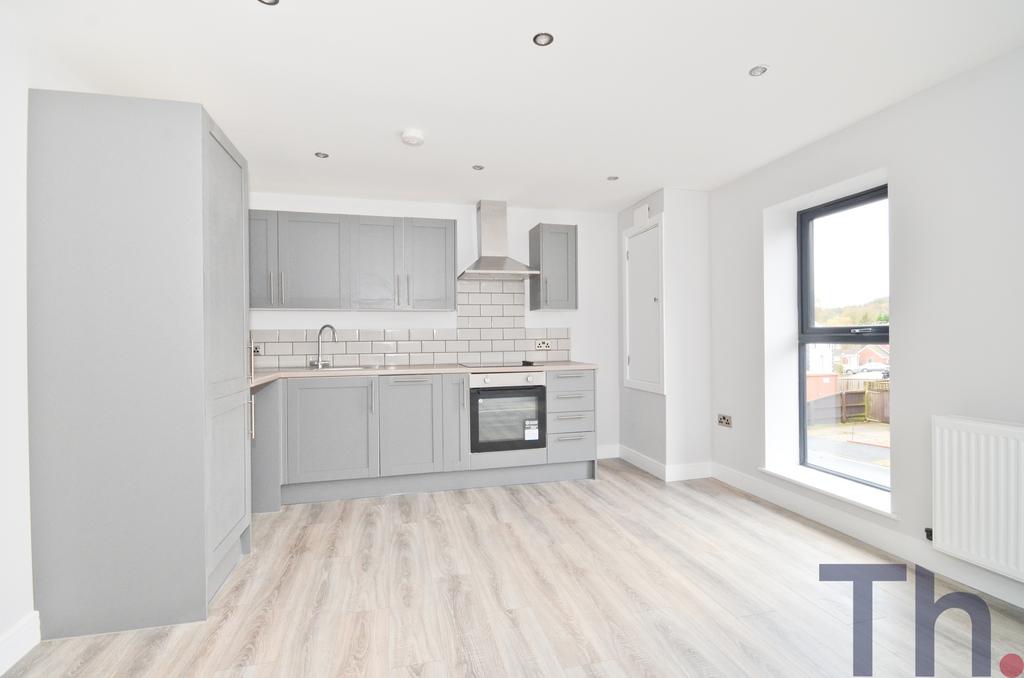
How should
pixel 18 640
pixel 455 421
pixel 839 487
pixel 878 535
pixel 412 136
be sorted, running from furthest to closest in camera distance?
1. pixel 455 421
2. pixel 839 487
3. pixel 412 136
4. pixel 878 535
5. pixel 18 640

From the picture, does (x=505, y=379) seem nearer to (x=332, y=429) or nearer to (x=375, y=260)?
(x=332, y=429)

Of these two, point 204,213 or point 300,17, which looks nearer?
point 300,17

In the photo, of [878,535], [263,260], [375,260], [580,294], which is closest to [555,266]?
[580,294]

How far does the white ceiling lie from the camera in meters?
1.95

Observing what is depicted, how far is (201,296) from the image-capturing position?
213 centimetres

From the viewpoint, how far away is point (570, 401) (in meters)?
4.33

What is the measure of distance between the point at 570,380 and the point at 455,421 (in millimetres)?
1049

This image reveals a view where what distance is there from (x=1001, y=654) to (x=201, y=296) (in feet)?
11.3

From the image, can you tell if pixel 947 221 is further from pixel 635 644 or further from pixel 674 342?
pixel 635 644

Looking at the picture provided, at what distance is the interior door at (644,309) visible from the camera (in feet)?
14.3

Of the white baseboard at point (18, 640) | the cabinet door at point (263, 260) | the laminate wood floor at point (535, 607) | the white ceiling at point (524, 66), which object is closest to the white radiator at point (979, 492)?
the laminate wood floor at point (535, 607)

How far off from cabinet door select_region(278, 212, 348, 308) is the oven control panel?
130 centimetres

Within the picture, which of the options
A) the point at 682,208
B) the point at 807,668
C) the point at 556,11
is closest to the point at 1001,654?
the point at 807,668

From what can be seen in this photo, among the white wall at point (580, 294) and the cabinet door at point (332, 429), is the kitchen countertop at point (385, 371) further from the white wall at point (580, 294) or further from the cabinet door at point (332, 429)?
the white wall at point (580, 294)
